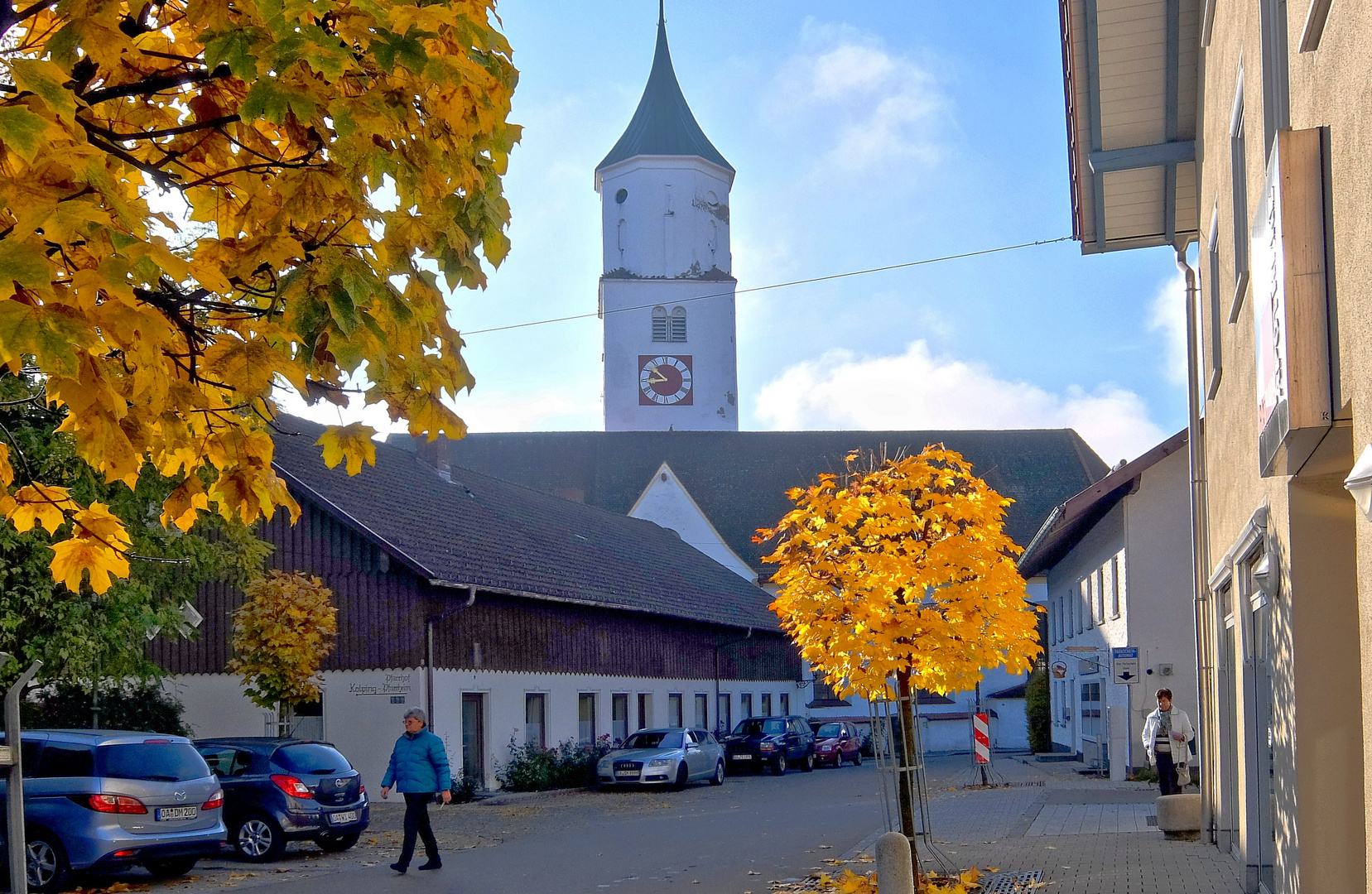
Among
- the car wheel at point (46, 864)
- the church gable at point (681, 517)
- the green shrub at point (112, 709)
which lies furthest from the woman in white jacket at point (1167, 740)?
the church gable at point (681, 517)

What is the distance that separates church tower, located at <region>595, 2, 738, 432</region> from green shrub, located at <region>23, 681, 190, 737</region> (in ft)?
134

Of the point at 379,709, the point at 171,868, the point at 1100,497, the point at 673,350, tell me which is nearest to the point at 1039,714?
the point at 1100,497

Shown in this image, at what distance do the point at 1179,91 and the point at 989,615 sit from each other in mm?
6283

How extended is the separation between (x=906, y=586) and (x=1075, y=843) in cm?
591

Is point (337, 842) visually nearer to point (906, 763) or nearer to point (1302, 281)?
point (906, 763)

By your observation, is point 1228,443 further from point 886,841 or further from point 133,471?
point 133,471

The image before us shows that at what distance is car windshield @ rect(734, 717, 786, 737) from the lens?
127 ft

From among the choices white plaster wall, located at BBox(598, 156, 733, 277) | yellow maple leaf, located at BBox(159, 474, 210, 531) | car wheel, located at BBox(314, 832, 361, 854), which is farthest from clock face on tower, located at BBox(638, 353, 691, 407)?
yellow maple leaf, located at BBox(159, 474, 210, 531)

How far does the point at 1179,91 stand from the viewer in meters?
15.4

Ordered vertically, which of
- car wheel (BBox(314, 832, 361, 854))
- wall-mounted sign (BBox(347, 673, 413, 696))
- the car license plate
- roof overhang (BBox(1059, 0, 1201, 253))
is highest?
roof overhang (BBox(1059, 0, 1201, 253))

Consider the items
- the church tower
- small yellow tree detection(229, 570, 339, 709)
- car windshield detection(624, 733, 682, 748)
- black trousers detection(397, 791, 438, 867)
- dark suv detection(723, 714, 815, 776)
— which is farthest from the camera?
the church tower

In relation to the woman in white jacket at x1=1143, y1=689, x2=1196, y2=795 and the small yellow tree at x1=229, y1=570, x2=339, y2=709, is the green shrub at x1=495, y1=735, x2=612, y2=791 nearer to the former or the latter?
the small yellow tree at x1=229, y1=570, x2=339, y2=709

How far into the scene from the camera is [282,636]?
24516 mm

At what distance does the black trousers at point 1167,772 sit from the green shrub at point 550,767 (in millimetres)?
13547
